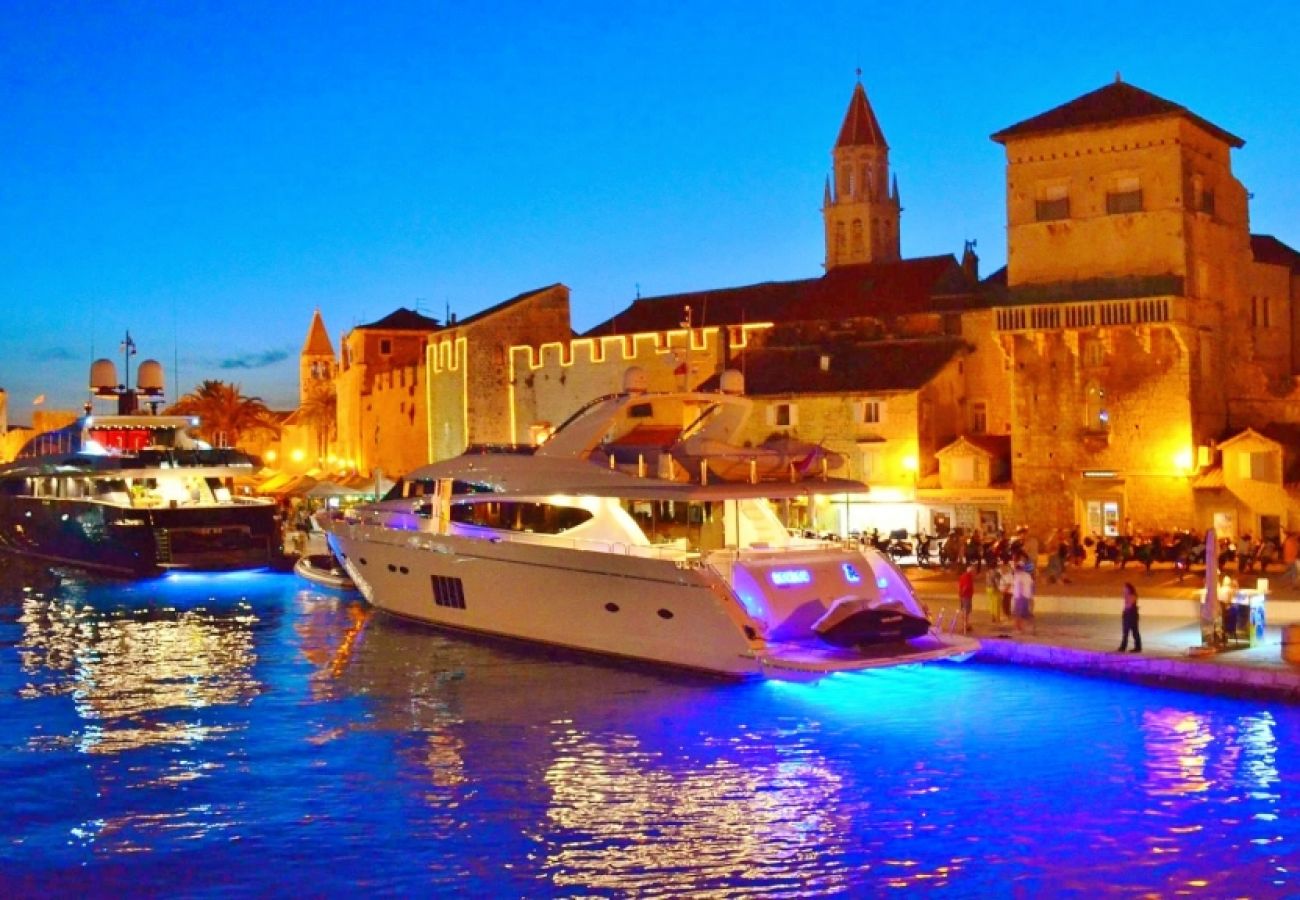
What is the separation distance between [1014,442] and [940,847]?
21.3m

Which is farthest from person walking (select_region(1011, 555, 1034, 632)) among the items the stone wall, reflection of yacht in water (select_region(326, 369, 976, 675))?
the stone wall

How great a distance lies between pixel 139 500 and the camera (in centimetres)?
3531

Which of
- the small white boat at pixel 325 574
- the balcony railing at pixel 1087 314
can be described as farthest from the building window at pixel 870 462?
the small white boat at pixel 325 574

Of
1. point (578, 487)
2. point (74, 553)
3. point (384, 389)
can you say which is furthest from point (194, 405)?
point (578, 487)

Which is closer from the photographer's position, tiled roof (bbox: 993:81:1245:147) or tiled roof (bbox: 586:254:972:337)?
tiled roof (bbox: 993:81:1245:147)

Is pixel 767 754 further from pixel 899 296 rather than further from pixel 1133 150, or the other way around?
pixel 899 296

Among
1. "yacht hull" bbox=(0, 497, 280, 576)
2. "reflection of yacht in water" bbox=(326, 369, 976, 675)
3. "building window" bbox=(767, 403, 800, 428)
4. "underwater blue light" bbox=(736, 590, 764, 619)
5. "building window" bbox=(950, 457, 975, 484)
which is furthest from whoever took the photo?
"building window" bbox=(767, 403, 800, 428)

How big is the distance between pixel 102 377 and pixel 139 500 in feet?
26.7

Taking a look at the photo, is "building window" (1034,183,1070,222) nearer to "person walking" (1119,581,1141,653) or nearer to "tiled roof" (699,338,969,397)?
"tiled roof" (699,338,969,397)

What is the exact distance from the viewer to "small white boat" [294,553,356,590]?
30703mm

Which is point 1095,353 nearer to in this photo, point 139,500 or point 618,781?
point 618,781

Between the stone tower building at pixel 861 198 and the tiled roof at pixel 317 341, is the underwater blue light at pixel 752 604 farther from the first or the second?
the tiled roof at pixel 317 341

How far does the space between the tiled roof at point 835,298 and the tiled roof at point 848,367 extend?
1.17m

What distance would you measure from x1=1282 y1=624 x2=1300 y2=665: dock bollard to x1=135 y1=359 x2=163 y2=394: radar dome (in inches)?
1295
